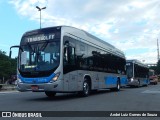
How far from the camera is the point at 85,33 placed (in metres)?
20.1

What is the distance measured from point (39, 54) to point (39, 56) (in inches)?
4.5

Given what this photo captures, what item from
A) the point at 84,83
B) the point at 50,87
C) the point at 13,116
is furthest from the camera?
the point at 84,83

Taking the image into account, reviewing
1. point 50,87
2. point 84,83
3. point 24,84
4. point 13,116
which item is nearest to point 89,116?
point 13,116

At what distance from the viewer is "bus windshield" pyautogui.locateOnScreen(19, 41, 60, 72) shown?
16.0 metres

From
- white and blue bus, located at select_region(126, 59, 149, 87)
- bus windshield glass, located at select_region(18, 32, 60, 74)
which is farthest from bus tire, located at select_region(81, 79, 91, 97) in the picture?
white and blue bus, located at select_region(126, 59, 149, 87)

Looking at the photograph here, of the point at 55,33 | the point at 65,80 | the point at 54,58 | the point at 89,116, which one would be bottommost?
the point at 89,116

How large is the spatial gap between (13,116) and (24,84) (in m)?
6.58

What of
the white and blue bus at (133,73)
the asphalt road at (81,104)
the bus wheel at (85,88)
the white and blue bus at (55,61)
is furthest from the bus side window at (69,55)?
the white and blue bus at (133,73)

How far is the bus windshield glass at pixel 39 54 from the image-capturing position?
52.7ft

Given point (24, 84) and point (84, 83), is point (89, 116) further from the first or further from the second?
point (84, 83)

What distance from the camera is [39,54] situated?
53.7 feet

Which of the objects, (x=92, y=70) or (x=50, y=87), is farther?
(x=92, y=70)

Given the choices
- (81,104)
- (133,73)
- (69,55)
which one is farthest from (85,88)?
(133,73)

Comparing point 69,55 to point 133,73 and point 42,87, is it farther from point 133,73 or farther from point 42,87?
point 133,73
